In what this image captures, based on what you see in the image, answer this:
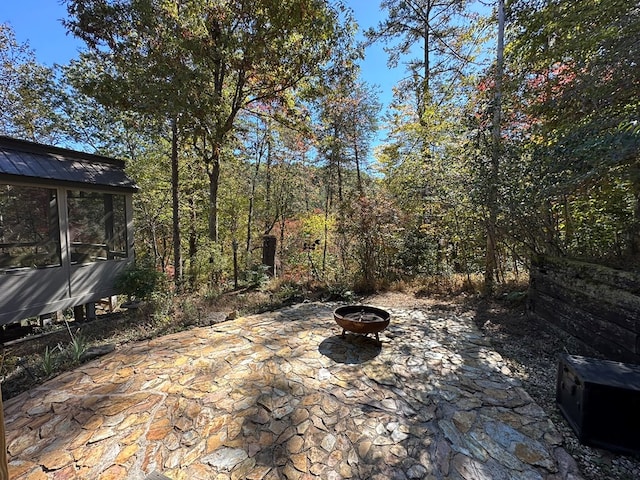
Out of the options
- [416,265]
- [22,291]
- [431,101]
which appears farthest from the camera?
[431,101]

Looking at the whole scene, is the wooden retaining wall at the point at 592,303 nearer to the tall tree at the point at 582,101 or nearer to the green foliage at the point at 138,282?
the tall tree at the point at 582,101

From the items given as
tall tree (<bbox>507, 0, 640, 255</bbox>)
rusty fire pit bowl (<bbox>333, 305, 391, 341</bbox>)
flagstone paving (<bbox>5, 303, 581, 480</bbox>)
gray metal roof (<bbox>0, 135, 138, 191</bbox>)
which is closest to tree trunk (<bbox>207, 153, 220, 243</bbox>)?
gray metal roof (<bbox>0, 135, 138, 191</bbox>)

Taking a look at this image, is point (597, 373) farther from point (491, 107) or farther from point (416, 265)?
point (416, 265)

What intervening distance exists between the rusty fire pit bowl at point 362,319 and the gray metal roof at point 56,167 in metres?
4.73

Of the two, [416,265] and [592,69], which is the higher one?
[592,69]

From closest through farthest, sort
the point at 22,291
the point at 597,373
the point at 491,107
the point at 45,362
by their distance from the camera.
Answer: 1. the point at 597,373
2. the point at 45,362
3. the point at 22,291
4. the point at 491,107

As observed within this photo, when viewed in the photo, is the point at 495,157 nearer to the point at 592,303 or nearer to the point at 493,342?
the point at 592,303

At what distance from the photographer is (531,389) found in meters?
2.72

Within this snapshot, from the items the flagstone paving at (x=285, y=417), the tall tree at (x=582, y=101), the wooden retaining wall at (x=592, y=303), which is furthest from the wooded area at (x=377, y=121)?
the flagstone paving at (x=285, y=417)

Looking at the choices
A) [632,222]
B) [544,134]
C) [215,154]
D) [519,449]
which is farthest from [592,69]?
[215,154]

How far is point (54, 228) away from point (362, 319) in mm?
5039

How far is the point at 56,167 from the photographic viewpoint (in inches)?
187

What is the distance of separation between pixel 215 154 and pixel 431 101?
18.6 feet

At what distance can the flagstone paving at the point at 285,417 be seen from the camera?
198 cm
